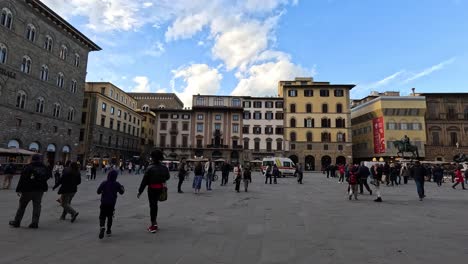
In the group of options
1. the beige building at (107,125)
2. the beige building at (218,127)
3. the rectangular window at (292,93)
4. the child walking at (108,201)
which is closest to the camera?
the child walking at (108,201)

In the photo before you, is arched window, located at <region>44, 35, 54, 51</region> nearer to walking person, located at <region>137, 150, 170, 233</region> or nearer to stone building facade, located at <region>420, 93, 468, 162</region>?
walking person, located at <region>137, 150, 170, 233</region>

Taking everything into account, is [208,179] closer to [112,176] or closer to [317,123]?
[112,176]

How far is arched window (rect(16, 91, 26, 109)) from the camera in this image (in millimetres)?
30414

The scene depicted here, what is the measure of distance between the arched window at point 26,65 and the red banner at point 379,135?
52848 mm

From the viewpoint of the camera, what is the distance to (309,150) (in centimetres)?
5541

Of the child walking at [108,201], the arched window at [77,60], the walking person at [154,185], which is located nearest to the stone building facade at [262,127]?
the arched window at [77,60]

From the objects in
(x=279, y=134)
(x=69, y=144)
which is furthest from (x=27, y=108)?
(x=279, y=134)

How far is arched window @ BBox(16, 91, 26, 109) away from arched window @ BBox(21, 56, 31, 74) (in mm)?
2431

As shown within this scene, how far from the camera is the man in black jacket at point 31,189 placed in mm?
6306

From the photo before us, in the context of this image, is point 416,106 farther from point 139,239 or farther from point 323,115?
point 139,239

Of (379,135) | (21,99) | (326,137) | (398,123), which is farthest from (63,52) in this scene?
(398,123)

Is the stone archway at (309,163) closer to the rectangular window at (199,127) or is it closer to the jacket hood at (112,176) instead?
the rectangular window at (199,127)

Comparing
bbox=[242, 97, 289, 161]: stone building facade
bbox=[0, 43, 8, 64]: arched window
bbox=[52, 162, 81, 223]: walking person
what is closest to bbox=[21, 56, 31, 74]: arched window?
bbox=[0, 43, 8, 64]: arched window

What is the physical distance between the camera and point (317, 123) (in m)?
56.3
